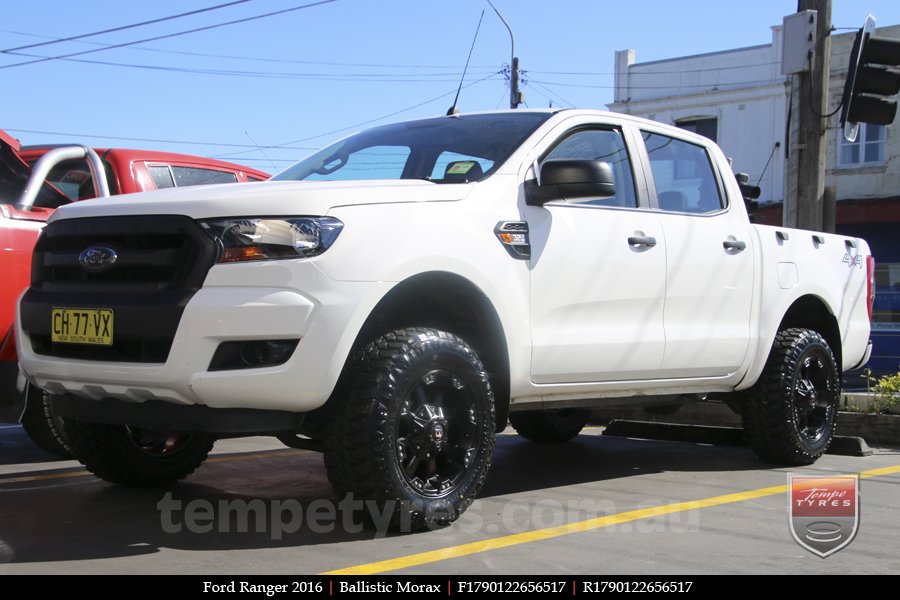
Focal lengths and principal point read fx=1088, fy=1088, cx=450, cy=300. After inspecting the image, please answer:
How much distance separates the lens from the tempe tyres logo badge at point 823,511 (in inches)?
172

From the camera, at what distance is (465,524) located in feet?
15.1

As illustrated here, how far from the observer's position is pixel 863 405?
27.3 feet

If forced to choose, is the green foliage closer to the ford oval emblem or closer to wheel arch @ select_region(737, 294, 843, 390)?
wheel arch @ select_region(737, 294, 843, 390)

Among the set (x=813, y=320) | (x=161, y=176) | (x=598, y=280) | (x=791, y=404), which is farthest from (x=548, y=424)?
(x=161, y=176)

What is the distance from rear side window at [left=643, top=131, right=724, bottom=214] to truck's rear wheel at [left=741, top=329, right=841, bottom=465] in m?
1.01

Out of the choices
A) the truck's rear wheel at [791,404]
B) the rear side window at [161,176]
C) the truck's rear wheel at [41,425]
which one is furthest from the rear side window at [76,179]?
the truck's rear wheel at [791,404]

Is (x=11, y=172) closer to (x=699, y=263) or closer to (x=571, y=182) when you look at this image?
(x=571, y=182)

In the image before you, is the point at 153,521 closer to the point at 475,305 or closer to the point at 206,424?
the point at 206,424

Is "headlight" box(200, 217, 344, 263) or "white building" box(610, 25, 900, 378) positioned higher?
"white building" box(610, 25, 900, 378)

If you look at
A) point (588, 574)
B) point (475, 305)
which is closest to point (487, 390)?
point (475, 305)

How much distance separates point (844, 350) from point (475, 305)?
11.6ft

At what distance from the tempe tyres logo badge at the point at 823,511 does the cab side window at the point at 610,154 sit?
1714mm

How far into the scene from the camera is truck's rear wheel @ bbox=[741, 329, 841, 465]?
6418 mm

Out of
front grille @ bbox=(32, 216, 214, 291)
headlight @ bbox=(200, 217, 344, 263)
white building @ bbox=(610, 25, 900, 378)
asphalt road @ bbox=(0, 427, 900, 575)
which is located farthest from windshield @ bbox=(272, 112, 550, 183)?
white building @ bbox=(610, 25, 900, 378)
